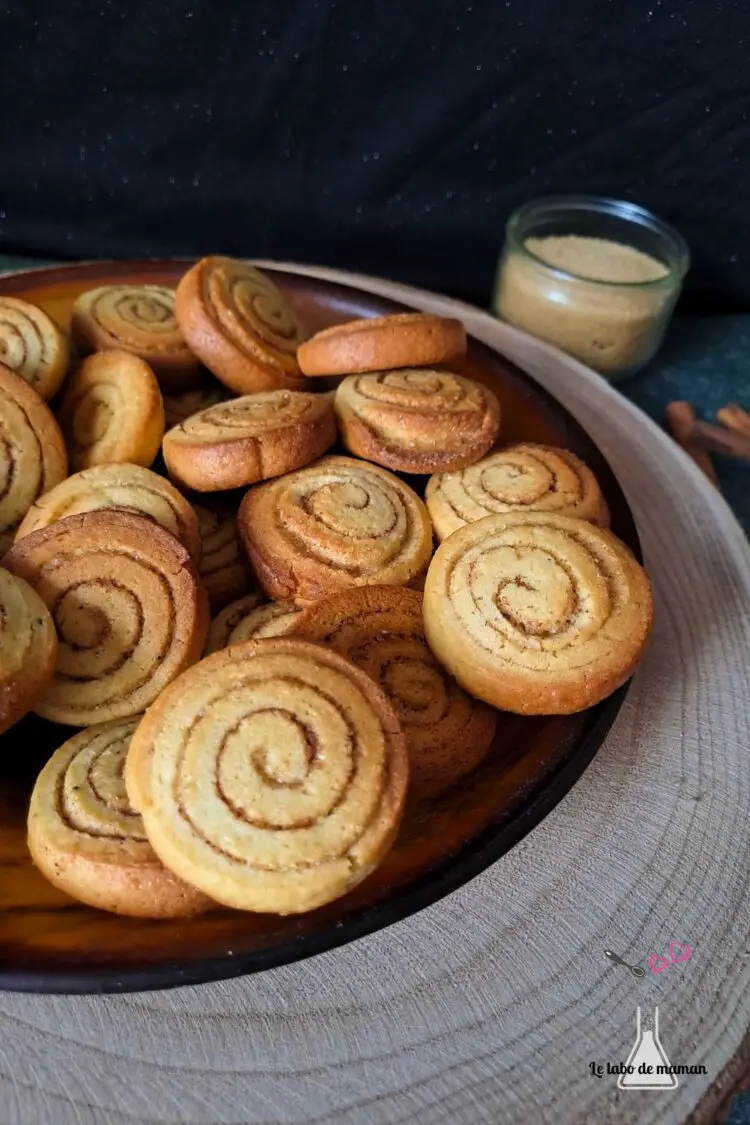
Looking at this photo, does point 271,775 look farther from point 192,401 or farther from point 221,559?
point 192,401

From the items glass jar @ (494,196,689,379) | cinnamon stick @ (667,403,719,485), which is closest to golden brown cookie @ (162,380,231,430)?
glass jar @ (494,196,689,379)

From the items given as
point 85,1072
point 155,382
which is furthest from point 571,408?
point 85,1072

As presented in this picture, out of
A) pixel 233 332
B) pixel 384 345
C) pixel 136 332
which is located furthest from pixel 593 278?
pixel 136 332

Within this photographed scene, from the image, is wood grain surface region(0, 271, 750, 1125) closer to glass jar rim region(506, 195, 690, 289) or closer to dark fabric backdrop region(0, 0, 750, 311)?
glass jar rim region(506, 195, 690, 289)

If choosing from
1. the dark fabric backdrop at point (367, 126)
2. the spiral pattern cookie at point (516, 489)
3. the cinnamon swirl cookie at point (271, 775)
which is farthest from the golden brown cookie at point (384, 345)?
the dark fabric backdrop at point (367, 126)

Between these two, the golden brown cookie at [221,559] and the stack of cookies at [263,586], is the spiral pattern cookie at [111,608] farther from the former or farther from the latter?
the golden brown cookie at [221,559]

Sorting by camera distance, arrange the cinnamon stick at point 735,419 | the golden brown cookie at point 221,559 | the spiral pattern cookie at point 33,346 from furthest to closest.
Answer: the cinnamon stick at point 735,419 → the spiral pattern cookie at point 33,346 → the golden brown cookie at point 221,559
